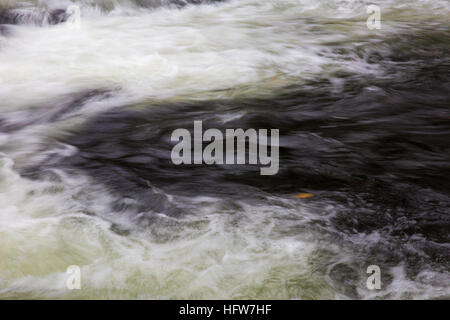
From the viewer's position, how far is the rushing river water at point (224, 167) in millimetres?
2658

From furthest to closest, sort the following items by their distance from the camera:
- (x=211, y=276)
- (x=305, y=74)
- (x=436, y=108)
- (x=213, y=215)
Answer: (x=305, y=74) < (x=436, y=108) < (x=213, y=215) < (x=211, y=276)

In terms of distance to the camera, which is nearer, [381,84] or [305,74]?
[381,84]

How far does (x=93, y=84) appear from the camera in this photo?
18.4 ft

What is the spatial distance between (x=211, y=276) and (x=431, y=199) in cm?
151

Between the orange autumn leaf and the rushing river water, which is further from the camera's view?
the orange autumn leaf

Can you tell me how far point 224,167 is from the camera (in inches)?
149

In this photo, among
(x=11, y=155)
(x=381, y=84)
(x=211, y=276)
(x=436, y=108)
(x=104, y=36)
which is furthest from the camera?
(x=104, y=36)

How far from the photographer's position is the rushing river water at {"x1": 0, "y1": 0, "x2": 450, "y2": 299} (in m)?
2.66

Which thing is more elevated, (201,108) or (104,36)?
(104,36)

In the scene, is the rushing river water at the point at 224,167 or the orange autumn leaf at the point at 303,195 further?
the orange autumn leaf at the point at 303,195

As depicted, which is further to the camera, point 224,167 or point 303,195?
point 224,167

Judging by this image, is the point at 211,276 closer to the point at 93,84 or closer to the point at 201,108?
the point at 201,108
